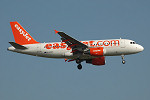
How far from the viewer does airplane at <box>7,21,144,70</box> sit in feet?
178

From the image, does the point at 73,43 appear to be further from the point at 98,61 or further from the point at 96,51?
the point at 98,61

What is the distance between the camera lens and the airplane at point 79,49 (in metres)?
54.1

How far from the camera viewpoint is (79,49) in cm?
5484

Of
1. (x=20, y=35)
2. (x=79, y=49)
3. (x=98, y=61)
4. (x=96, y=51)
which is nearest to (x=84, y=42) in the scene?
(x=79, y=49)

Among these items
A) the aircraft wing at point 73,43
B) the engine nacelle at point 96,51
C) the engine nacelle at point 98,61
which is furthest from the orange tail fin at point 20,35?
the engine nacelle at point 96,51

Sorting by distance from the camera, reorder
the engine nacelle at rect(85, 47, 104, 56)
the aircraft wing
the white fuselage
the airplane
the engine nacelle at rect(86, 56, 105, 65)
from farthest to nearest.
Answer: the engine nacelle at rect(86, 56, 105, 65), the white fuselage, the airplane, the engine nacelle at rect(85, 47, 104, 56), the aircraft wing

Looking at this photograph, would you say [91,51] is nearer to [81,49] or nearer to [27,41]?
[81,49]

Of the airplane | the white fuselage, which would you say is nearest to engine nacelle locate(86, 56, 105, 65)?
the airplane

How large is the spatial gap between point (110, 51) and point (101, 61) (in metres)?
5.57

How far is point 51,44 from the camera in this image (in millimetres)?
57188

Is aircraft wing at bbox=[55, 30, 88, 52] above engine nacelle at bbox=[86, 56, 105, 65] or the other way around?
above

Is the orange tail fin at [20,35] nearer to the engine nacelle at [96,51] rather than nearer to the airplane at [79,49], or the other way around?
the airplane at [79,49]

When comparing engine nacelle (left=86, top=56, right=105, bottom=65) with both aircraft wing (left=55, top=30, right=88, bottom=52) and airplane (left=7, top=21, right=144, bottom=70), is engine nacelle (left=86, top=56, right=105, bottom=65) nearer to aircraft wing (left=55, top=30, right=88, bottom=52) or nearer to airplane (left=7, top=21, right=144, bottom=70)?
airplane (left=7, top=21, right=144, bottom=70)

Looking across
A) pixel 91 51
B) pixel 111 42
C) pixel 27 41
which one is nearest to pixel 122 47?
pixel 111 42
